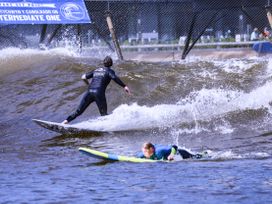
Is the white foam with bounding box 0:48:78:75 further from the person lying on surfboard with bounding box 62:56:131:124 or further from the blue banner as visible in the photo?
the person lying on surfboard with bounding box 62:56:131:124

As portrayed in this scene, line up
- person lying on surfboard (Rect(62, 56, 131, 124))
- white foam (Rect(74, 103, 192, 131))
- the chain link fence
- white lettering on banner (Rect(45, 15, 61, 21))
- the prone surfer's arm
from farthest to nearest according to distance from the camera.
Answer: the chain link fence
white lettering on banner (Rect(45, 15, 61, 21))
person lying on surfboard (Rect(62, 56, 131, 124))
white foam (Rect(74, 103, 192, 131))
the prone surfer's arm

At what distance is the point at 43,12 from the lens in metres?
22.5

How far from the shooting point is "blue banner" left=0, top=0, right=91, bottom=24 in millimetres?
21969

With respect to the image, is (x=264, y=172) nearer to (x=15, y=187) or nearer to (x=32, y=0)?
(x=15, y=187)

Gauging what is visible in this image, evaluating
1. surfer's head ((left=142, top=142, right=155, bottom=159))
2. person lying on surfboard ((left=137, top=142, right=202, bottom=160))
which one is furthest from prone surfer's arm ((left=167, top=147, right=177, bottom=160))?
surfer's head ((left=142, top=142, right=155, bottom=159))

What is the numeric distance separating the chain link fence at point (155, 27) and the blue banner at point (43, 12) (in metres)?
0.67

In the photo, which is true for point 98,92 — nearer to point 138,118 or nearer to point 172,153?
point 138,118

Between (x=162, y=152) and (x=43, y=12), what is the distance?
37.2 ft

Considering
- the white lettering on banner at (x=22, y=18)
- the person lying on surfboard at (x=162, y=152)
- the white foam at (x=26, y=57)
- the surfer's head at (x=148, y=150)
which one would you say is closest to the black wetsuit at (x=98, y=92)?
the person lying on surfboard at (x=162, y=152)

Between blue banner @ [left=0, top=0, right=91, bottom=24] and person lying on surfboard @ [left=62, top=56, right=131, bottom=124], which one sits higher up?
blue banner @ [left=0, top=0, right=91, bottom=24]

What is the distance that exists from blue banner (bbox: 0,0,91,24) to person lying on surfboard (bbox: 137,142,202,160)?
1089 centimetres

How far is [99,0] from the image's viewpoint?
22969mm

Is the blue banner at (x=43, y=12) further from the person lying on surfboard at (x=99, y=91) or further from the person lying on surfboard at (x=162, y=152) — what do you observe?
the person lying on surfboard at (x=162, y=152)

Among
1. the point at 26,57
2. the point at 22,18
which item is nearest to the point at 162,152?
the point at 22,18
